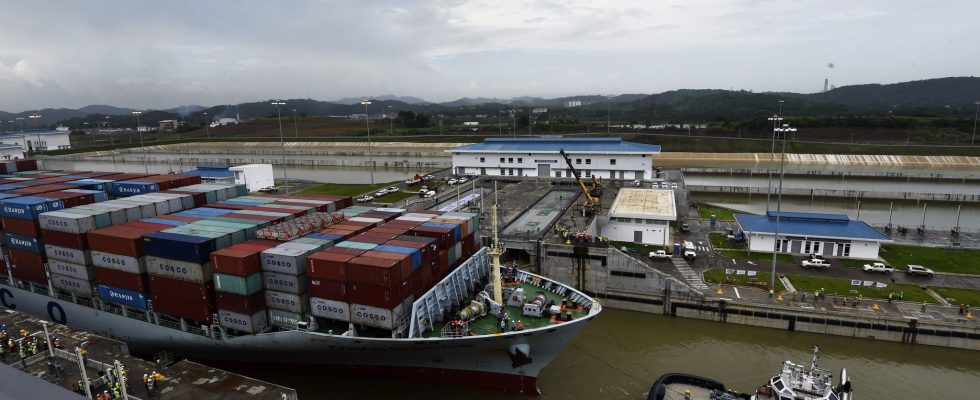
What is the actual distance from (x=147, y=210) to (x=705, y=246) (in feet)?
140

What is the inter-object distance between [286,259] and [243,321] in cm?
409

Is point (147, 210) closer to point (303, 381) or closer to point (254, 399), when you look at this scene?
point (303, 381)

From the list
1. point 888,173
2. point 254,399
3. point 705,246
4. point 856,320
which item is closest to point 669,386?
point 856,320

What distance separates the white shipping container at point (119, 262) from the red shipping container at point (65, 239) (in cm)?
84

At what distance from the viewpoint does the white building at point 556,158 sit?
63109 mm

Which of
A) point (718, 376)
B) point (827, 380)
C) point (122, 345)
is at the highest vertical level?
point (122, 345)

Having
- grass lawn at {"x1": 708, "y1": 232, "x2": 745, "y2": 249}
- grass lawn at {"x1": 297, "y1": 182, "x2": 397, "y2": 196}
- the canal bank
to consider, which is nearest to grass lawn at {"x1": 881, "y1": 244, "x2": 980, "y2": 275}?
the canal bank

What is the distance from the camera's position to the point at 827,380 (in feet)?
62.7

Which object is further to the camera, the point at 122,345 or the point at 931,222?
the point at 931,222

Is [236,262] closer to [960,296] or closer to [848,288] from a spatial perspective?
[848,288]

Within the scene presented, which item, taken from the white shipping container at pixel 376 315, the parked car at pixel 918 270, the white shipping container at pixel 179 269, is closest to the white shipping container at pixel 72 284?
the white shipping container at pixel 179 269

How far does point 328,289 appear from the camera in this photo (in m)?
22.0

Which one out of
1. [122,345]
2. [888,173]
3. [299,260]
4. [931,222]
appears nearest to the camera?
[122,345]

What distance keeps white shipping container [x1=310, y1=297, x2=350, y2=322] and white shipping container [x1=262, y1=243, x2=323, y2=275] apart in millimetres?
1724
